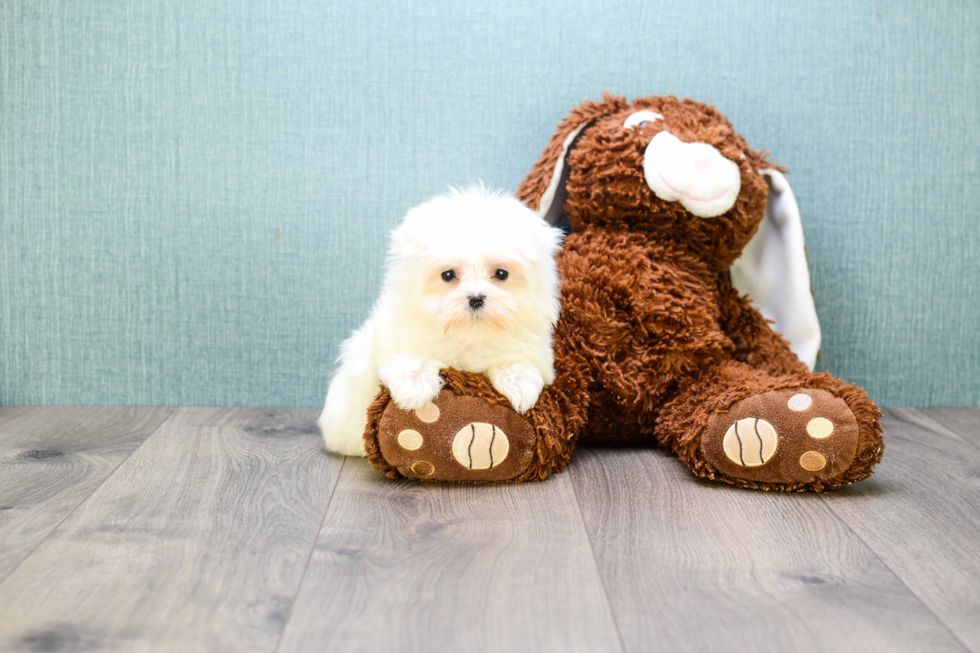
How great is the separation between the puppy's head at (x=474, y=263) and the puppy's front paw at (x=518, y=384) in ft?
0.20

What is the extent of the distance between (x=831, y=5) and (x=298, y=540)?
4.32ft

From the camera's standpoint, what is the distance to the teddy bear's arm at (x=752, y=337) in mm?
1445

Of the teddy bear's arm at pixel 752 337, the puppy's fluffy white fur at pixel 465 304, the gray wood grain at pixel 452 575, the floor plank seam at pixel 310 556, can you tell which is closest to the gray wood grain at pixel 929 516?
the teddy bear's arm at pixel 752 337

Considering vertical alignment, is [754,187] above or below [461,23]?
below

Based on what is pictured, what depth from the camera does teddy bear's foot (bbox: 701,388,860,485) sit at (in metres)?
1.13

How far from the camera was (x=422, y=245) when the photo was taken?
1129 millimetres

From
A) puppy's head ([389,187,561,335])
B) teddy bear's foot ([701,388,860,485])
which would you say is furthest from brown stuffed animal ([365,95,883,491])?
puppy's head ([389,187,561,335])

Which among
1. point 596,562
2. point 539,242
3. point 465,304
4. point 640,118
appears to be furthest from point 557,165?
→ point 596,562

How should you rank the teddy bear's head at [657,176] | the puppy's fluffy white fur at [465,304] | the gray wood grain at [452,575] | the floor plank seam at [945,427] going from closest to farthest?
the gray wood grain at [452,575] < the puppy's fluffy white fur at [465,304] < the teddy bear's head at [657,176] < the floor plank seam at [945,427]

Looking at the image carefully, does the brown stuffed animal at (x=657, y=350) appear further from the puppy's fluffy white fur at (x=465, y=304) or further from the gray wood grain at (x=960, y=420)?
the gray wood grain at (x=960, y=420)

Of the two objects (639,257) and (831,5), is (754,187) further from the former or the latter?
(831,5)

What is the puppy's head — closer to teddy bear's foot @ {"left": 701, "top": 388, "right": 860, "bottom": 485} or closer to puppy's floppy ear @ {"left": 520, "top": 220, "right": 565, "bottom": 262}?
puppy's floppy ear @ {"left": 520, "top": 220, "right": 565, "bottom": 262}

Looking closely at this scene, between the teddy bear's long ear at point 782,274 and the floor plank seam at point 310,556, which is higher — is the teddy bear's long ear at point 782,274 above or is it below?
above

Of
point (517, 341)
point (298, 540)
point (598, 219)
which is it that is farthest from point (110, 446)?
point (598, 219)
